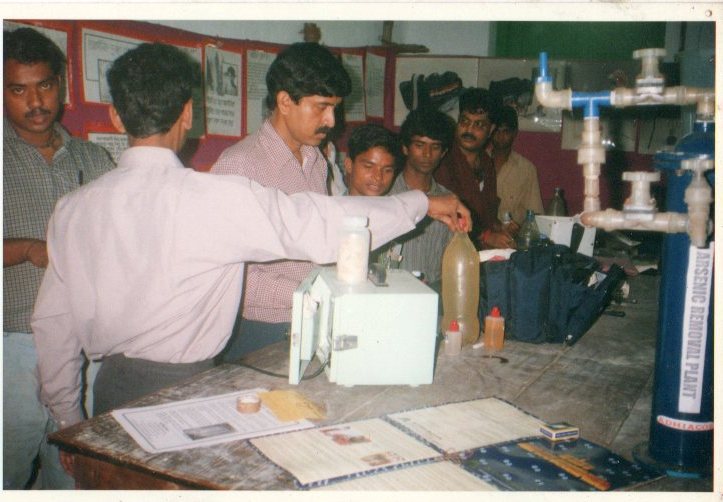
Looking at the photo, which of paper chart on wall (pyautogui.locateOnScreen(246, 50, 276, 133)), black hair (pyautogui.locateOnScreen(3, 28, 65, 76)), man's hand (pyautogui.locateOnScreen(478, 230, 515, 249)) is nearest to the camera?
black hair (pyautogui.locateOnScreen(3, 28, 65, 76))

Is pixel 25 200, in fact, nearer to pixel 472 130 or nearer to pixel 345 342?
pixel 345 342

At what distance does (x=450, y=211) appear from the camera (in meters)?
1.55

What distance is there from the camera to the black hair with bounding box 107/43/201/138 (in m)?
1.33

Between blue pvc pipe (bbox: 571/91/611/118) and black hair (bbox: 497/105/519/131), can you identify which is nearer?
blue pvc pipe (bbox: 571/91/611/118)

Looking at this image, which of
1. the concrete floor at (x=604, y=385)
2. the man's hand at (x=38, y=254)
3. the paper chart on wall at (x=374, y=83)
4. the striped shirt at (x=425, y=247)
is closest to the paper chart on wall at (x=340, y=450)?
the concrete floor at (x=604, y=385)

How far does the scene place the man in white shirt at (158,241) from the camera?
4.22 ft

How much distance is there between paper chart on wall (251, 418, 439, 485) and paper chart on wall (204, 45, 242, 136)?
1.88 metres

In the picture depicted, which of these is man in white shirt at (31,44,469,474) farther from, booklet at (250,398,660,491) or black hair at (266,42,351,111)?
black hair at (266,42,351,111)

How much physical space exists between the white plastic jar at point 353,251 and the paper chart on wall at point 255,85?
1641 mm

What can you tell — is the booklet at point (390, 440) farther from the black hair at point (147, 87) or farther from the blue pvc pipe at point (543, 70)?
the black hair at point (147, 87)

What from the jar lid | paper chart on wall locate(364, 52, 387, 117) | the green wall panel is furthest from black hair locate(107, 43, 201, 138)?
the green wall panel
